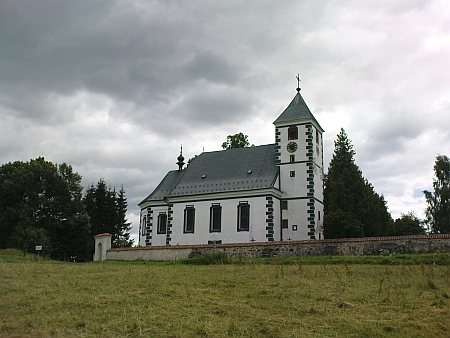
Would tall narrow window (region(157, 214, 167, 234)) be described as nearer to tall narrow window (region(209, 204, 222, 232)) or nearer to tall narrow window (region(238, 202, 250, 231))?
tall narrow window (region(209, 204, 222, 232))

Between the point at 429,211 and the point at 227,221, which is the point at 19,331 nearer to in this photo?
the point at 227,221

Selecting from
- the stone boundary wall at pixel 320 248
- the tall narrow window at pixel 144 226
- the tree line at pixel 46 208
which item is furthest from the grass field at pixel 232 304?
the tree line at pixel 46 208

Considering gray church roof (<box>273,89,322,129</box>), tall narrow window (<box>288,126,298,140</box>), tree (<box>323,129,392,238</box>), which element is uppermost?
gray church roof (<box>273,89,322,129</box>)

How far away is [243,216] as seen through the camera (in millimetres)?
35594

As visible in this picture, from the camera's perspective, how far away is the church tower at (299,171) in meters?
35.0

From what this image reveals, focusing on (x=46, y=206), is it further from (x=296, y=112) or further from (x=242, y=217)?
(x=296, y=112)

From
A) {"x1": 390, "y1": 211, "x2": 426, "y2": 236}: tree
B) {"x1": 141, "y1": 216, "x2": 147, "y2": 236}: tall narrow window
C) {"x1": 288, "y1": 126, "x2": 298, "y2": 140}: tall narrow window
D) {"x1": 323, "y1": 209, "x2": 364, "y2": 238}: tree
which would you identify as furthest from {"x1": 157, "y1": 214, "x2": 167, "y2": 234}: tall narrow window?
{"x1": 390, "y1": 211, "x2": 426, "y2": 236}: tree

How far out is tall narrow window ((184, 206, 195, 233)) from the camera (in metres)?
37.9

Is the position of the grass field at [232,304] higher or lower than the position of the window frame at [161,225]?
lower

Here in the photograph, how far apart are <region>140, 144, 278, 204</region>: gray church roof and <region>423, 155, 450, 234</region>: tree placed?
56.7ft

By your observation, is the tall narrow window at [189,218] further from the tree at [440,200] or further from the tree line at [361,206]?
the tree at [440,200]

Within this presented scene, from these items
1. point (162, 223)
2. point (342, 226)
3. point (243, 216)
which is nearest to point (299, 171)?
point (342, 226)

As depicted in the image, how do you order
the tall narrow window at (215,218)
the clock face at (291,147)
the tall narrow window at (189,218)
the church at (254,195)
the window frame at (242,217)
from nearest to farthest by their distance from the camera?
the church at (254,195) → the window frame at (242,217) → the tall narrow window at (215,218) → the clock face at (291,147) → the tall narrow window at (189,218)

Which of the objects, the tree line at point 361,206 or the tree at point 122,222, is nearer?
the tree line at point 361,206
